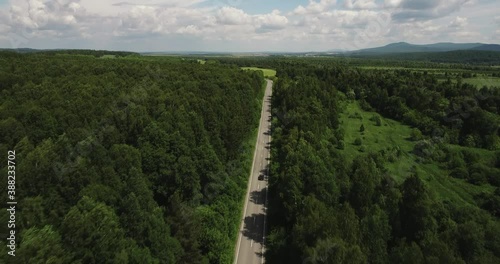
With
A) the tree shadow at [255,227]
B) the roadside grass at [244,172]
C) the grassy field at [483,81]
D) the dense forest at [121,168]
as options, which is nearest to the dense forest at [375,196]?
the tree shadow at [255,227]

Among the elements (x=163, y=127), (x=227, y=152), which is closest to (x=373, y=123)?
(x=227, y=152)

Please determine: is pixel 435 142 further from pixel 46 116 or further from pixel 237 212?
pixel 46 116

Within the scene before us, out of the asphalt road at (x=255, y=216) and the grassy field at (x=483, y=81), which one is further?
the grassy field at (x=483, y=81)

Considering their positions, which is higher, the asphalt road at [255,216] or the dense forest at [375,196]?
the dense forest at [375,196]

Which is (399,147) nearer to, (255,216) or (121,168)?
(255,216)

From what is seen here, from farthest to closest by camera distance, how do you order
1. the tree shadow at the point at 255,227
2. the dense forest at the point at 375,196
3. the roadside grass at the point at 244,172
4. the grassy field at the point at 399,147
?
the grassy field at the point at 399,147
the tree shadow at the point at 255,227
the roadside grass at the point at 244,172
the dense forest at the point at 375,196

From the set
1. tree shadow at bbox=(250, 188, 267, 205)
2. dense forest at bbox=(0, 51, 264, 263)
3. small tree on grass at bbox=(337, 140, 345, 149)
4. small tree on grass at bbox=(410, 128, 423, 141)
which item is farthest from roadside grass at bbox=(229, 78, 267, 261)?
small tree on grass at bbox=(410, 128, 423, 141)

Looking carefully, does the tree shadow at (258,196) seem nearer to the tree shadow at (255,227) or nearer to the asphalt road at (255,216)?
the asphalt road at (255,216)
